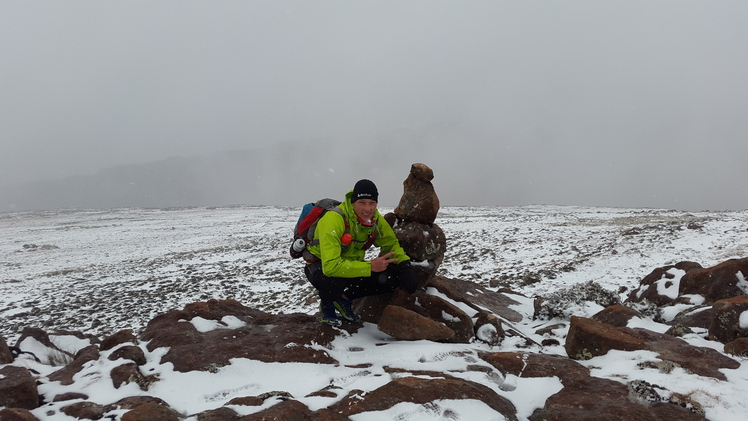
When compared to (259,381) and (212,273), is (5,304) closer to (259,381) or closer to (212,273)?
(212,273)

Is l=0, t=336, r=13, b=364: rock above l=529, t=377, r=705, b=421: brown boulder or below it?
below

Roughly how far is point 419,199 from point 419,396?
5096 millimetres

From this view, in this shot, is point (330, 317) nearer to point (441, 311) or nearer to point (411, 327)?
point (411, 327)

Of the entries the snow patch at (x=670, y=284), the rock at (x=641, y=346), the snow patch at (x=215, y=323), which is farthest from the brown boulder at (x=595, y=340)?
the snow patch at (x=215, y=323)

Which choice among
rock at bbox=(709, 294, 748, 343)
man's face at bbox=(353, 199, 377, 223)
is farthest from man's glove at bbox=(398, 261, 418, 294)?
rock at bbox=(709, 294, 748, 343)

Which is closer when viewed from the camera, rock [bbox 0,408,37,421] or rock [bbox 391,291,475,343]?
rock [bbox 0,408,37,421]

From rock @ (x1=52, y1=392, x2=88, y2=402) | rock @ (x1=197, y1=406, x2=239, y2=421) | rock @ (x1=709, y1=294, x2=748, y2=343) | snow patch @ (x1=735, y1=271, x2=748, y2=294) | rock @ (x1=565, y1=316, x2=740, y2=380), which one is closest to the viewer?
rock @ (x1=197, y1=406, x2=239, y2=421)

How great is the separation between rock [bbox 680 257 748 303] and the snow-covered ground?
251 cm

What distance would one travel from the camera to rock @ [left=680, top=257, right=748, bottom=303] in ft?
26.8

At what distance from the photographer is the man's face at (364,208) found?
6105mm

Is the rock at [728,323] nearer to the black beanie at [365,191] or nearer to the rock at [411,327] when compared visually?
the rock at [411,327]

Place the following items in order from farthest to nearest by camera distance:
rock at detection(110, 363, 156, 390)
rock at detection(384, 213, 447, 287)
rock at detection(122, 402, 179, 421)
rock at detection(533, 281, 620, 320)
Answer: rock at detection(533, 281, 620, 320), rock at detection(384, 213, 447, 287), rock at detection(110, 363, 156, 390), rock at detection(122, 402, 179, 421)

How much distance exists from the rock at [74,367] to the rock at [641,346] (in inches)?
294

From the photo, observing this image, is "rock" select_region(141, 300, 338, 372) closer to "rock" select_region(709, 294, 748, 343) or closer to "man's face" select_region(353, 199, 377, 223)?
"man's face" select_region(353, 199, 377, 223)
